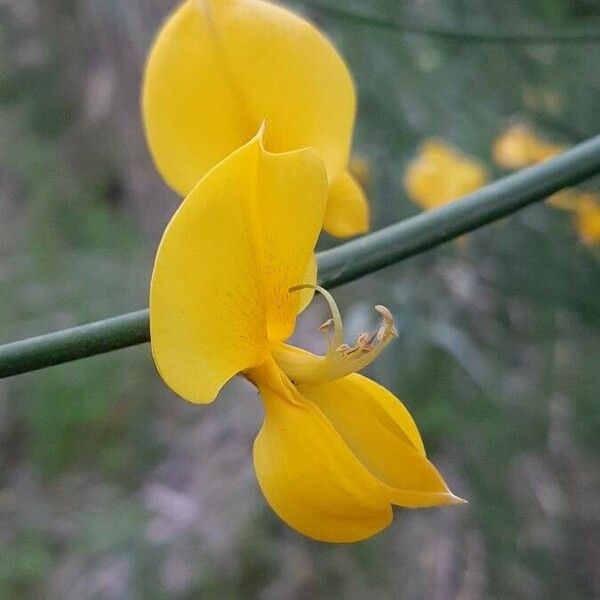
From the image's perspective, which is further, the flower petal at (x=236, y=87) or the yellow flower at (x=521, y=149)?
the yellow flower at (x=521, y=149)

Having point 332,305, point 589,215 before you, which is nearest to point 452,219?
point 332,305

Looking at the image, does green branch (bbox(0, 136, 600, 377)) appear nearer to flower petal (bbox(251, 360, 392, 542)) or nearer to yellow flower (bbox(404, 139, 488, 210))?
flower petal (bbox(251, 360, 392, 542))

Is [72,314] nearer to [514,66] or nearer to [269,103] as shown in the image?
[514,66]

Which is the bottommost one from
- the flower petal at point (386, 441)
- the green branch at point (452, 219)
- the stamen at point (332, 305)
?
the flower petal at point (386, 441)

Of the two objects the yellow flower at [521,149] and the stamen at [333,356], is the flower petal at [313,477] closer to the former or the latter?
the stamen at [333,356]

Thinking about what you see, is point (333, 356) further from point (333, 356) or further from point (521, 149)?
point (521, 149)

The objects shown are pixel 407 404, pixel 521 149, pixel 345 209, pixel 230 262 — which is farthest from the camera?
pixel 407 404

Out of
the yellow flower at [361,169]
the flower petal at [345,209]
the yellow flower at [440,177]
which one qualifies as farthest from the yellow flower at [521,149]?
the flower petal at [345,209]
